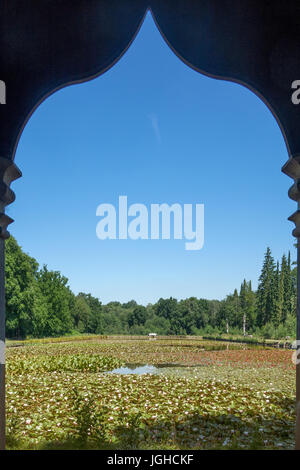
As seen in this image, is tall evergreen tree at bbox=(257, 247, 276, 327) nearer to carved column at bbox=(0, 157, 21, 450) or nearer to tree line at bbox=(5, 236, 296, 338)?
tree line at bbox=(5, 236, 296, 338)

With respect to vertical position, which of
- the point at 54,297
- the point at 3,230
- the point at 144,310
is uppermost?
the point at 3,230

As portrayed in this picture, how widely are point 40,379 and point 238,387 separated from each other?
9.64ft

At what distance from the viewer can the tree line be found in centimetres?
1344

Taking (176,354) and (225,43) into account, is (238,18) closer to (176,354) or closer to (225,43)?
(225,43)

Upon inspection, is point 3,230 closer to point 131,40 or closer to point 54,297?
point 131,40

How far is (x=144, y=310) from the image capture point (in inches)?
855

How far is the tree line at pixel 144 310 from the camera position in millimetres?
13438

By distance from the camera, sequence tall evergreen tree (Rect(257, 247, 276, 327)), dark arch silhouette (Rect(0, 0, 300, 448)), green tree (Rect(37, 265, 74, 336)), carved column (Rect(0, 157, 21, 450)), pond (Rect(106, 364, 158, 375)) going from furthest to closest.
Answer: tall evergreen tree (Rect(257, 247, 276, 327))
green tree (Rect(37, 265, 74, 336))
pond (Rect(106, 364, 158, 375))
dark arch silhouette (Rect(0, 0, 300, 448))
carved column (Rect(0, 157, 21, 450))

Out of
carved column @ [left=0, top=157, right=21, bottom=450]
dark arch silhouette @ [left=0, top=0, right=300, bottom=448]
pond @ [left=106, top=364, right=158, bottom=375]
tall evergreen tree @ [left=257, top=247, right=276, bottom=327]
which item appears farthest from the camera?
tall evergreen tree @ [left=257, top=247, right=276, bottom=327]

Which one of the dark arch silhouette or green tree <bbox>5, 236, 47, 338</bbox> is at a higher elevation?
the dark arch silhouette

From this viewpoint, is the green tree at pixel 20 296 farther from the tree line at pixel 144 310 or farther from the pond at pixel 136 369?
the pond at pixel 136 369

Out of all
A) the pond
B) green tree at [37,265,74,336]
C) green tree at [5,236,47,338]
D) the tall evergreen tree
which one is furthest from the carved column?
the tall evergreen tree

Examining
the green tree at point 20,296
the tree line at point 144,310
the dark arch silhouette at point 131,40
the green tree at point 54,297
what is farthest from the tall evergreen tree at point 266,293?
the dark arch silhouette at point 131,40

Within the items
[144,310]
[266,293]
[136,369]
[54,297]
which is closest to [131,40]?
[136,369]
